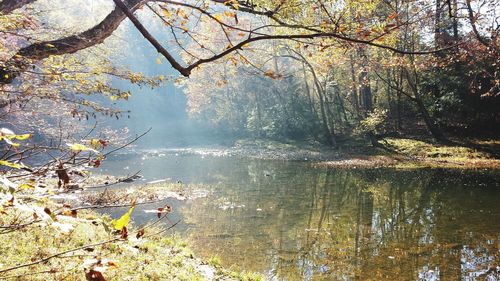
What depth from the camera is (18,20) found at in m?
5.30

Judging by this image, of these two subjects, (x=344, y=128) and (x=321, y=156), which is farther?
(x=344, y=128)

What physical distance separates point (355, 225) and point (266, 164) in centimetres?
1701

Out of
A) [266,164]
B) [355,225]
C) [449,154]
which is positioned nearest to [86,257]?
[355,225]

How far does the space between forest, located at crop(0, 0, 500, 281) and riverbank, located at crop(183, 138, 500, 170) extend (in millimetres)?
177

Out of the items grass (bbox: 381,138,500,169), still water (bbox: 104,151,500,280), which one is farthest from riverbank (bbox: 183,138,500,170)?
still water (bbox: 104,151,500,280)

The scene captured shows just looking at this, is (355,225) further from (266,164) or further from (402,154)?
(266,164)

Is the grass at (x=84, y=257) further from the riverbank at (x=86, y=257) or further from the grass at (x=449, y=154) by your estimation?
the grass at (x=449, y=154)

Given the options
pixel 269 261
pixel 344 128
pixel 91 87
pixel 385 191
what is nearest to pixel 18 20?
pixel 91 87

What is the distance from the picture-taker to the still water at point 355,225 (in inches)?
315

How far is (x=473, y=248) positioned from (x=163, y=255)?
707 centimetres

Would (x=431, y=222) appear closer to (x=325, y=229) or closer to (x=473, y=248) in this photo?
(x=473, y=248)

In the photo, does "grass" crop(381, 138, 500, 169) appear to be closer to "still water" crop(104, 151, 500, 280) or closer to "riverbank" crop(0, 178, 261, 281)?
"still water" crop(104, 151, 500, 280)

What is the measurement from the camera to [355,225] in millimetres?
11312

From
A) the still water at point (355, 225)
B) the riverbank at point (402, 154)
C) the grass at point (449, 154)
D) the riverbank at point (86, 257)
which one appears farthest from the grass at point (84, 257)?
the grass at point (449, 154)
